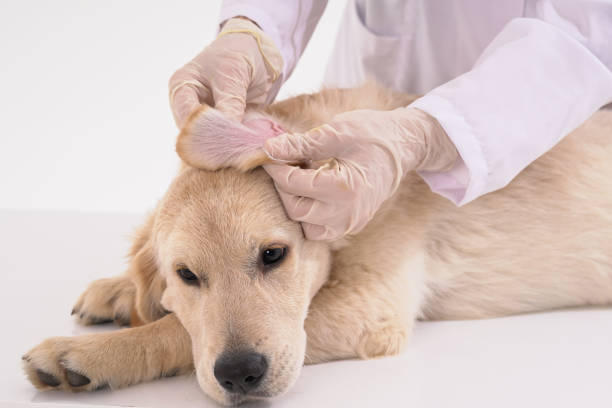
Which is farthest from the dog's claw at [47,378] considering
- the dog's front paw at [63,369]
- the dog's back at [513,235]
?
the dog's back at [513,235]

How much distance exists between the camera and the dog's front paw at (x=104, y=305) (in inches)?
80.0

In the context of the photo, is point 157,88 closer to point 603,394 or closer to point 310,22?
point 310,22

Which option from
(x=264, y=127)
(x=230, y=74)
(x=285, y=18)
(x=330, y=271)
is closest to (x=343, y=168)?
(x=264, y=127)

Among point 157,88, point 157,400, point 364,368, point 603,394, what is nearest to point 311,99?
point 364,368

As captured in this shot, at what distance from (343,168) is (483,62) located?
655mm

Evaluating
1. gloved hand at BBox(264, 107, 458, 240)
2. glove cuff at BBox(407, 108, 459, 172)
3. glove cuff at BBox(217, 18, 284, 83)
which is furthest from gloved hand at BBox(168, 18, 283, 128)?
glove cuff at BBox(407, 108, 459, 172)

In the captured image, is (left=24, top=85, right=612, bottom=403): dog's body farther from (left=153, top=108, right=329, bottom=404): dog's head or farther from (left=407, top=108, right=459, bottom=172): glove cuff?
(left=407, top=108, right=459, bottom=172): glove cuff

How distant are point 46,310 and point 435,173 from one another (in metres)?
1.31

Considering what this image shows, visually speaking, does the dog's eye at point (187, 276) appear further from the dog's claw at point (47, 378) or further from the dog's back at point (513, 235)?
the dog's back at point (513, 235)

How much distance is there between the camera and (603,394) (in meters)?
1.50

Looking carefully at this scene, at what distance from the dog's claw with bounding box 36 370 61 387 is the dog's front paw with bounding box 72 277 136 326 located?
1.38 ft

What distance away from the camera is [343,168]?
5.29 ft

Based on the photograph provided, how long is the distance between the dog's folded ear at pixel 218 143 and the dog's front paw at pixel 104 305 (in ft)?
2.08

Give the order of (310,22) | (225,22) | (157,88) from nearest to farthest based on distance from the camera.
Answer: (225,22)
(310,22)
(157,88)
